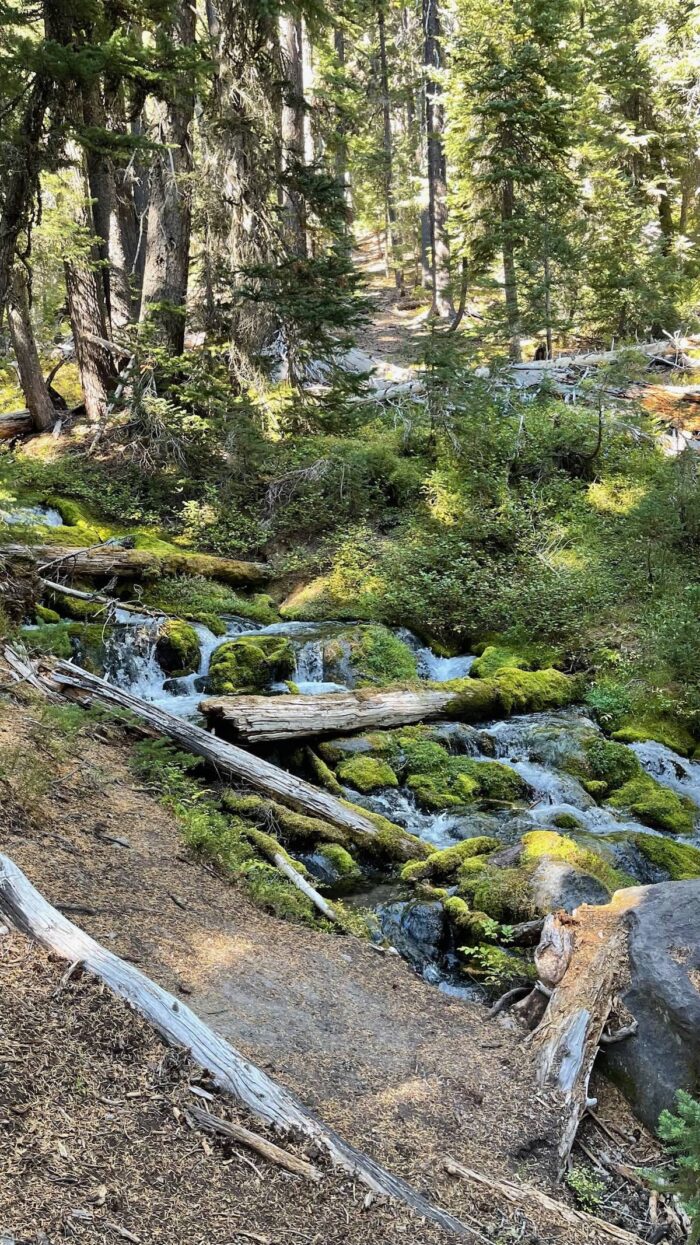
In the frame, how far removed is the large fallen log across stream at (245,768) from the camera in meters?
7.57

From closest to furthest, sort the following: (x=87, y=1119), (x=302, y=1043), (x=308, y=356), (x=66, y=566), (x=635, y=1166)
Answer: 1. (x=87, y=1119)
2. (x=635, y=1166)
3. (x=302, y=1043)
4. (x=66, y=566)
5. (x=308, y=356)

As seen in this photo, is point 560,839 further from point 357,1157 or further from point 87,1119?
point 87,1119

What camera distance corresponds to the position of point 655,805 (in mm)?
8742

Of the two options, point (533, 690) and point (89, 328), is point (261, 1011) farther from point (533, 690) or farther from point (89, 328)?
point (89, 328)

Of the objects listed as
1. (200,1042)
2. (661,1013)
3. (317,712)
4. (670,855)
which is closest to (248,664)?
(317,712)

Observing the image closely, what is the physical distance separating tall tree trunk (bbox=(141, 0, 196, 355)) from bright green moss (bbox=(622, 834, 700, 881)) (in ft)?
40.0

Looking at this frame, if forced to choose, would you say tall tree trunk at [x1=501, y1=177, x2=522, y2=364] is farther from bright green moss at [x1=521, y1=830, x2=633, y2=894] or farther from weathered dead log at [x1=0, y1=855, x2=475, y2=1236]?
weathered dead log at [x1=0, y1=855, x2=475, y2=1236]

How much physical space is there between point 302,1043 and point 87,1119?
5.52 ft

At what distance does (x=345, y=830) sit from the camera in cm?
751

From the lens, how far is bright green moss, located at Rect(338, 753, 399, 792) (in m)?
8.72

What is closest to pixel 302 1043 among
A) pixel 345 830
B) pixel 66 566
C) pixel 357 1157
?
pixel 357 1157

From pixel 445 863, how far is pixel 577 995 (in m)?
2.50

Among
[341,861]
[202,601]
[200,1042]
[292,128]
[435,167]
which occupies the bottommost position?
[341,861]

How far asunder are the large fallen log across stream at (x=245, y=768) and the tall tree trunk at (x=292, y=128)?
Answer: 10.2 metres
